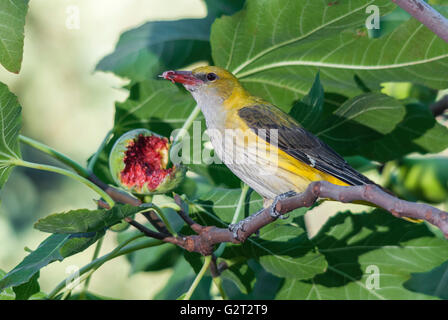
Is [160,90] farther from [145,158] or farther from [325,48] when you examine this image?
[325,48]

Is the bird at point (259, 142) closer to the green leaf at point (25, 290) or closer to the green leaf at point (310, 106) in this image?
the green leaf at point (310, 106)

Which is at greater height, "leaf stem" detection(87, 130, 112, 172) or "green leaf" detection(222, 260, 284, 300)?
"leaf stem" detection(87, 130, 112, 172)

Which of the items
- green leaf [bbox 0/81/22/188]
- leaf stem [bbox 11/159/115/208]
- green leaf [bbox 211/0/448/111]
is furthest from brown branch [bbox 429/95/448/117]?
green leaf [bbox 0/81/22/188]

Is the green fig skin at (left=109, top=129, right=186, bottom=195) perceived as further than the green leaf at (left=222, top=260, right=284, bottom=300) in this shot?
No

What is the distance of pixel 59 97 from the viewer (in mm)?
6480

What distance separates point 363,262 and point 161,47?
1.35 meters

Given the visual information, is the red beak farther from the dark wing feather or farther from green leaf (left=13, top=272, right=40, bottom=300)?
green leaf (left=13, top=272, right=40, bottom=300)

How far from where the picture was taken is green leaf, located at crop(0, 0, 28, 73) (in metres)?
1.80

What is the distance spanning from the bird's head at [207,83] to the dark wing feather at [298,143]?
0.40 ft

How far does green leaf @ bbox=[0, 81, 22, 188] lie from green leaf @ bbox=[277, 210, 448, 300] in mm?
1230

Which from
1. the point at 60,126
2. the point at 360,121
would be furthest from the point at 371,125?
the point at 60,126

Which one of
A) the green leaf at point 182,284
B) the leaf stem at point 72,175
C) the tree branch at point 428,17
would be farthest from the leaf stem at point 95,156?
the tree branch at point 428,17

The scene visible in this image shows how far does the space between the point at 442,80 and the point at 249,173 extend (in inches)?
31.3
